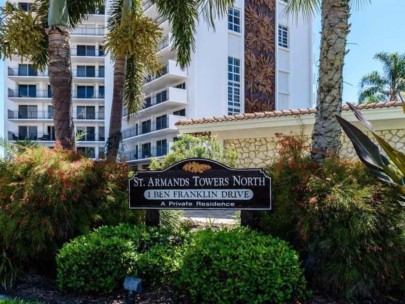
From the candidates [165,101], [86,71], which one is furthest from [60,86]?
[86,71]

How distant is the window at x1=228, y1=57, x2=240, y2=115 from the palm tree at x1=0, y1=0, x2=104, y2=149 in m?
26.8

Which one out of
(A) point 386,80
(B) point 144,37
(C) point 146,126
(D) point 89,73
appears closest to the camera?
(B) point 144,37

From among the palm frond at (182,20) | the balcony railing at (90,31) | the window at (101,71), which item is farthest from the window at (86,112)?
the palm frond at (182,20)

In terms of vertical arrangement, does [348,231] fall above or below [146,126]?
below

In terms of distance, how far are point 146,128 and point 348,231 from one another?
4072 centimetres

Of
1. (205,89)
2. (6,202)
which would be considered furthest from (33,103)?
(6,202)

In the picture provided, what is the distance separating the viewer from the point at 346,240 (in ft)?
16.2

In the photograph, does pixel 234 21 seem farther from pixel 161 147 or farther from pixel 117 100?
pixel 117 100

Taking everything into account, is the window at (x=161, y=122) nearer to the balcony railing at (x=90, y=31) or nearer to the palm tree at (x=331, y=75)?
the balcony railing at (x=90, y=31)

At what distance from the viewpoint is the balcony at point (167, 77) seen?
36.2 metres

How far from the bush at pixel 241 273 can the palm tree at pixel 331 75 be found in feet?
6.72

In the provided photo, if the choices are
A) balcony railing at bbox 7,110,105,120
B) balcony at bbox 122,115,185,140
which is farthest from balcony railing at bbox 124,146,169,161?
balcony railing at bbox 7,110,105,120

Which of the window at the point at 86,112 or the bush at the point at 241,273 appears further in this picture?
the window at the point at 86,112

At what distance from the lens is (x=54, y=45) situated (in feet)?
30.0
